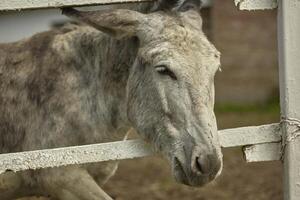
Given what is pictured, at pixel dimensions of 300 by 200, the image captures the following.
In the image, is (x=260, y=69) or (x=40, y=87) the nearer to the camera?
(x=40, y=87)

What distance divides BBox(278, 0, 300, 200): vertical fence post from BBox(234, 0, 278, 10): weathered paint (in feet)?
0.15

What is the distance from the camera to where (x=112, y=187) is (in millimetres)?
7832

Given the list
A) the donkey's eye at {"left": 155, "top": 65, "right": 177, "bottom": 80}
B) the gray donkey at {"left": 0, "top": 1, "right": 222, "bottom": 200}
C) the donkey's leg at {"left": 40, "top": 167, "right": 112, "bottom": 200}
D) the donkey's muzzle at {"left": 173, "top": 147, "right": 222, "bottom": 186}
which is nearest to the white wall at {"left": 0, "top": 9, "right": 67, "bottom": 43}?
the gray donkey at {"left": 0, "top": 1, "right": 222, "bottom": 200}

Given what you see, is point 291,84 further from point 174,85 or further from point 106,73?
point 106,73

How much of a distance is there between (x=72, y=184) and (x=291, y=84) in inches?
57.3

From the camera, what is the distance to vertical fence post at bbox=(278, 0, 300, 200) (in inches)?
158

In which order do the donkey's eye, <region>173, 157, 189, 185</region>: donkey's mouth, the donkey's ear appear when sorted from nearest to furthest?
<region>173, 157, 189, 185</region>: donkey's mouth → the donkey's eye → the donkey's ear

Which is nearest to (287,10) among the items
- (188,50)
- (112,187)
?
(188,50)

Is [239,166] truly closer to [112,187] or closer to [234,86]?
[112,187]

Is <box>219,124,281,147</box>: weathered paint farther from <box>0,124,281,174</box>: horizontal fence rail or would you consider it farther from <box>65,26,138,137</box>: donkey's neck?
<box>65,26,138,137</box>: donkey's neck

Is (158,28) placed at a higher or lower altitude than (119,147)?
higher

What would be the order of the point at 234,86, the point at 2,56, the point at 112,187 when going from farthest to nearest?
the point at 234,86, the point at 112,187, the point at 2,56

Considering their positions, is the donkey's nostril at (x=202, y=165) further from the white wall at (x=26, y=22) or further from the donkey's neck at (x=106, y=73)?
the white wall at (x=26, y=22)

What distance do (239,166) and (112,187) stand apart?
1637 millimetres
